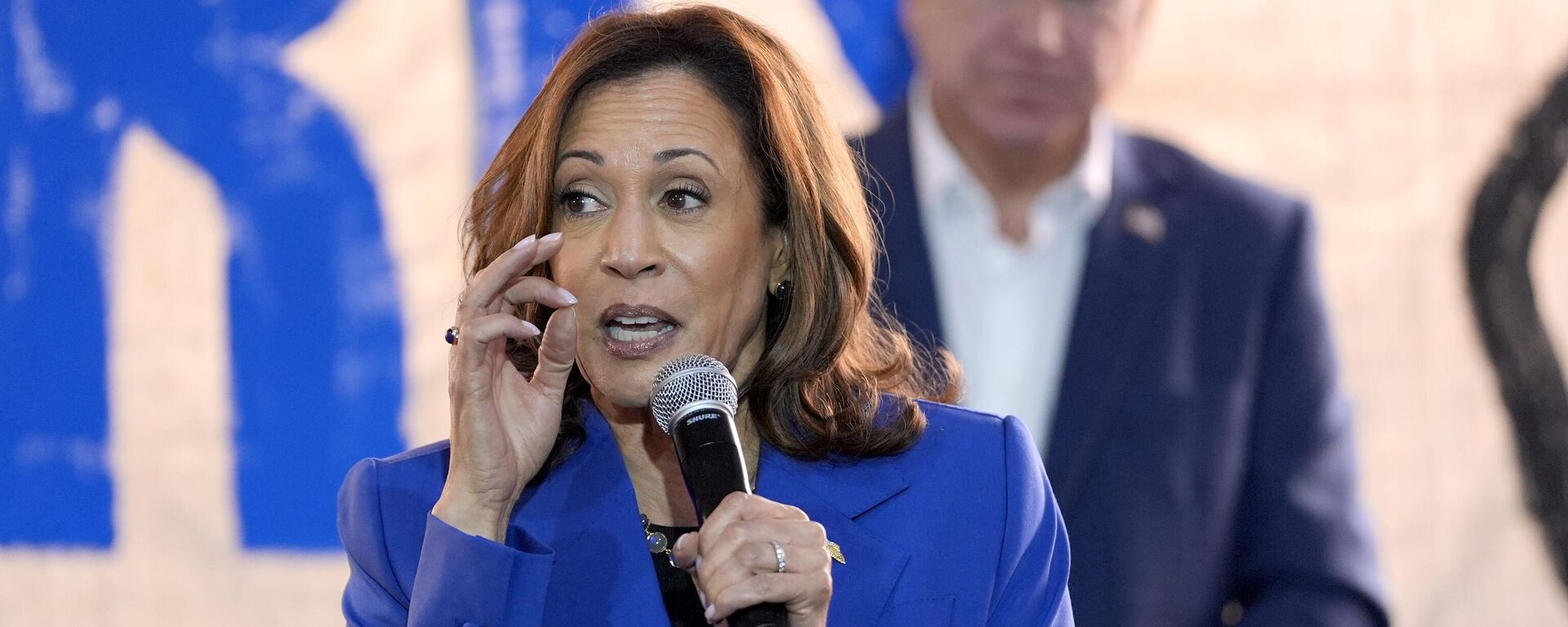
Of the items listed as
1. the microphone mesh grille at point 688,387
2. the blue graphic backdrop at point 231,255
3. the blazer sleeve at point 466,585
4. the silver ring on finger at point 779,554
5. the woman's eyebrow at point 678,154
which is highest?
the blue graphic backdrop at point 231,255

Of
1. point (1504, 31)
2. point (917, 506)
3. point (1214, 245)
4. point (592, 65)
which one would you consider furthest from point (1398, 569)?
point (592, 65)

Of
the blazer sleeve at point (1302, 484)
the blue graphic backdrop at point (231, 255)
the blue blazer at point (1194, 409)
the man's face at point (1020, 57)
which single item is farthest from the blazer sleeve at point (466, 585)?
the blazer sleeve at point (1302, 484)

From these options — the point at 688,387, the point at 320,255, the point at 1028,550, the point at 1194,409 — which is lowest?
the point at 1194,409

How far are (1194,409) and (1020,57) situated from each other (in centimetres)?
92

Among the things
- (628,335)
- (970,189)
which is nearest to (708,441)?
(628,335)

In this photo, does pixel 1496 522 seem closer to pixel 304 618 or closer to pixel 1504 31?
pixel 1504 31

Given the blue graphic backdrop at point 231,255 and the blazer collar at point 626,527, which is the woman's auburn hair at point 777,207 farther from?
the blue graphic backdrop at point 231,255

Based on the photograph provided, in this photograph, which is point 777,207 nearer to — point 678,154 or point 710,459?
point 678,154

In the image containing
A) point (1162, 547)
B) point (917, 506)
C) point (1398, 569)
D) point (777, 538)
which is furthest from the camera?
point (1398, 569)

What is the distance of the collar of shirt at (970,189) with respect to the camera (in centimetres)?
360

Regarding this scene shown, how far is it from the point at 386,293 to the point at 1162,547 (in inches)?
73.9

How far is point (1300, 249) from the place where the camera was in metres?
3.62

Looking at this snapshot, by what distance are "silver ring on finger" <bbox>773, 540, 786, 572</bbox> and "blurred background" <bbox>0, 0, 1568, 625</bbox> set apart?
213cm

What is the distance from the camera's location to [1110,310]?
11.5 ft
